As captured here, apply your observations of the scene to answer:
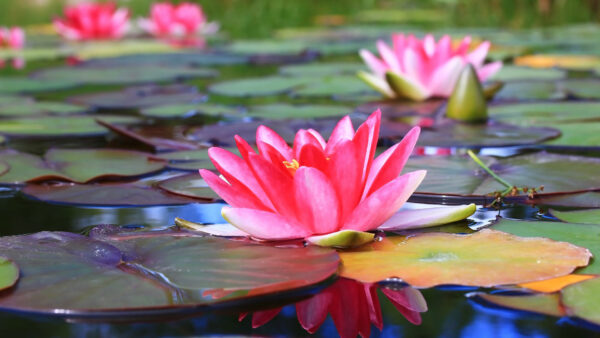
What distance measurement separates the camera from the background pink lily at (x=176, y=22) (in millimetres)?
6031

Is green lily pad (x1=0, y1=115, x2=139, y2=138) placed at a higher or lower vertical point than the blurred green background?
lower

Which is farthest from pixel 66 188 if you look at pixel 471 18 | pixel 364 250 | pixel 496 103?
pixel 471 18

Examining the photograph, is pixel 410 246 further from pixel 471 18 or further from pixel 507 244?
pixel 471 18

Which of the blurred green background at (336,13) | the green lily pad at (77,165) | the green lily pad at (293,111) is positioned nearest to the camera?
the green lily pad at (77,165)

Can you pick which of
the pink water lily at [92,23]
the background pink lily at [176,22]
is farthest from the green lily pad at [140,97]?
the background pink lily at [176,22]

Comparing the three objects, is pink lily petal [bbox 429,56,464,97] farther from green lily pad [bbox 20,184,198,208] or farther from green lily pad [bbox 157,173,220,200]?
green lily pad [bbox 20,184,198,208]

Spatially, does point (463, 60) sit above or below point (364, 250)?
above

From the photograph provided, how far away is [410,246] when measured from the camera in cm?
116

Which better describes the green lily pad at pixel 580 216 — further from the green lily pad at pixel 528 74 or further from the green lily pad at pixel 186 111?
the green lily pad at pixel 528 74

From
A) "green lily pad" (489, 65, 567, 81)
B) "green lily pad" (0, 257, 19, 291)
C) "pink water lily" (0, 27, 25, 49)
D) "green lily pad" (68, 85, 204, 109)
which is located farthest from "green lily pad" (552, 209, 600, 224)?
"pink water lily" (0, 27, 25, 49)

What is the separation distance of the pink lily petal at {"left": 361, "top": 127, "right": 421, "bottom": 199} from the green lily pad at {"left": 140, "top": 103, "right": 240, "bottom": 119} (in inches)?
56.7

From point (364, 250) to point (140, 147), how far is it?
1.10m

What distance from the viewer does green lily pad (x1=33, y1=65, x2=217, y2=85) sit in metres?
3.57

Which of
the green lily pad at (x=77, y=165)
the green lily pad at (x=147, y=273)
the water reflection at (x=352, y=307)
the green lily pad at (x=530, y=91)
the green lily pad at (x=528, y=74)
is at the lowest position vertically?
the green lily pad at (x=77, y=165)
